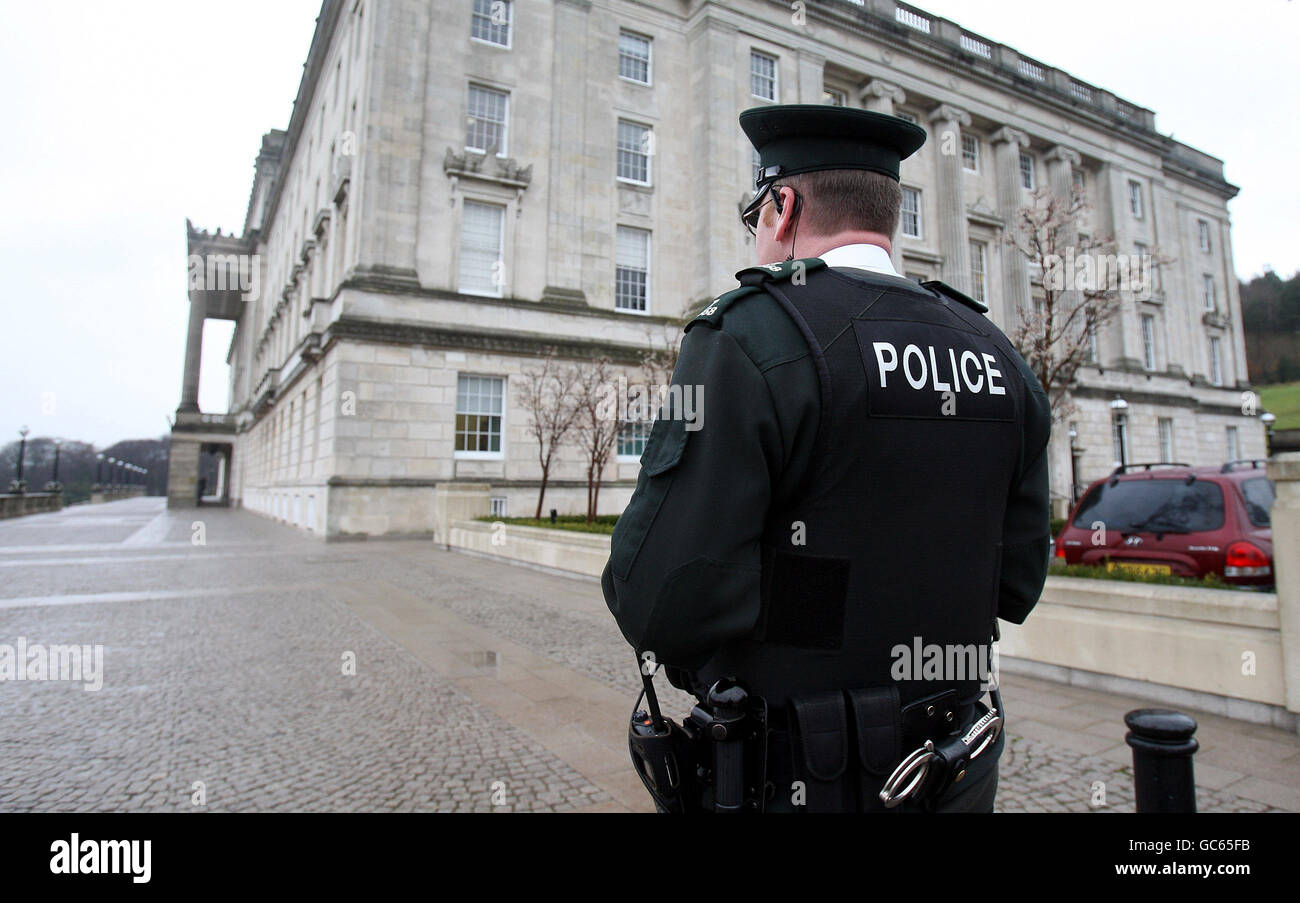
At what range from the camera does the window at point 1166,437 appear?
38.9 metres

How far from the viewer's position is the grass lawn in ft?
159

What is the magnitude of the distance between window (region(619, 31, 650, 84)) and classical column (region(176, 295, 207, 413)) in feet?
171

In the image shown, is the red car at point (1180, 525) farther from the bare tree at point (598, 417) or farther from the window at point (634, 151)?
the window at point (634, 151)

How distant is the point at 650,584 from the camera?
1509 millimetres

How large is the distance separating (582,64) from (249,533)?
20.5 metres

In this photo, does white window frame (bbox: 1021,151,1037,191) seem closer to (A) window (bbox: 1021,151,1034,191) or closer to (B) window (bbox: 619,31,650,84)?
(A) window (bbox: 1021,151,1034,191)

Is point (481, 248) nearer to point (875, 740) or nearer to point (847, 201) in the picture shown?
point (847, 201)

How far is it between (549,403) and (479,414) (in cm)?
254

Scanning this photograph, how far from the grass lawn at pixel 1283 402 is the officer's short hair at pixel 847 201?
58.3 m

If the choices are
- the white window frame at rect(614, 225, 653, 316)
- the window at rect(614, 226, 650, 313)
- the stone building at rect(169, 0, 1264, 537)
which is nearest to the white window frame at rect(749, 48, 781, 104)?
the stone building at rect(169, 0, 1264, 537)

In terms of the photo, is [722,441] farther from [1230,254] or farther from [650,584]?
[1230,254]

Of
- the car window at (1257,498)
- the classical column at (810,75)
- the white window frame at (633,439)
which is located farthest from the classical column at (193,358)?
the car window at (1257,498)

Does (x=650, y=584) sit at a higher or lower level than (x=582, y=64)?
lower
